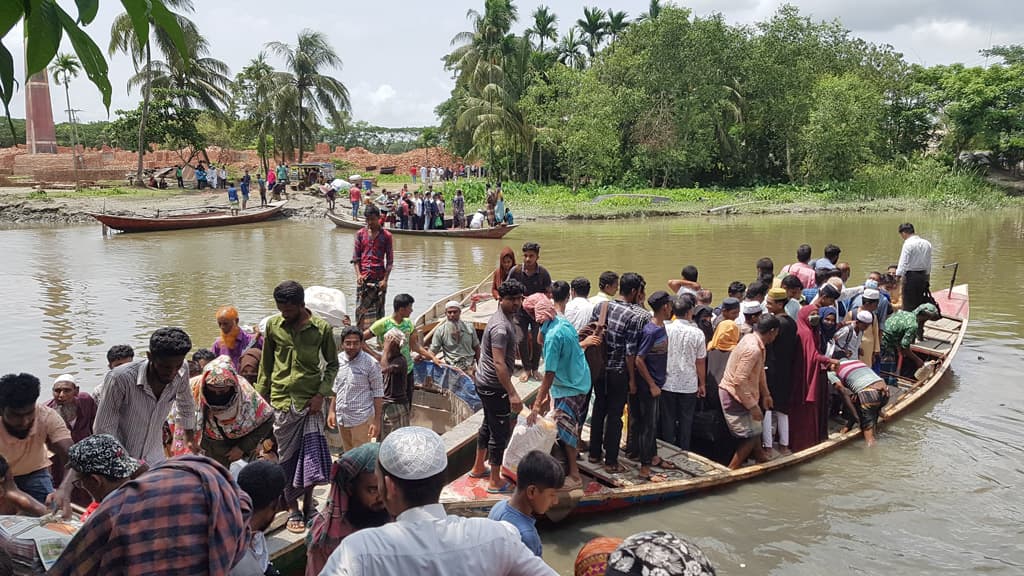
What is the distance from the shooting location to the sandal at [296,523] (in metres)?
4.35

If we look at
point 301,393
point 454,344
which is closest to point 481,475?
point 301,393

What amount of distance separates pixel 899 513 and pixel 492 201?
19.5 m

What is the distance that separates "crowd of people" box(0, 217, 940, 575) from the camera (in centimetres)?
207

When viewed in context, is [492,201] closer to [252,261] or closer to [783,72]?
[252,261]

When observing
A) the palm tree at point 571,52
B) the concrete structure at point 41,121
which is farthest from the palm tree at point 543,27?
the concrete structure at point 41,121

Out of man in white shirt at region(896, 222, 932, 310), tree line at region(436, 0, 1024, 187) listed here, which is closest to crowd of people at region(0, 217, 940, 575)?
man in white shirt at region(896, 222, 932, 310)

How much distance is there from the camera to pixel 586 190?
129 feet

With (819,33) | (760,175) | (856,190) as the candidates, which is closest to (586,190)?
(760,175)

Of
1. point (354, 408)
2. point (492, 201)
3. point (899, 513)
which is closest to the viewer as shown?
point (354, 408)

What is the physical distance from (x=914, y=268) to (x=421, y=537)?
1019 centimetres

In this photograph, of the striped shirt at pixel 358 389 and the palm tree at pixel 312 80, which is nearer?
the striped shirt at pixel 358 389

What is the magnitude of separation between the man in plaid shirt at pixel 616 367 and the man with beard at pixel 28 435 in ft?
11.9

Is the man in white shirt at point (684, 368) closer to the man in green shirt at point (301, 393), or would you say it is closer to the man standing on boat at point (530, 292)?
the man standing on boat at point (530, 292)

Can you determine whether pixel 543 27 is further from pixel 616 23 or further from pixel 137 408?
pixel 137 408
